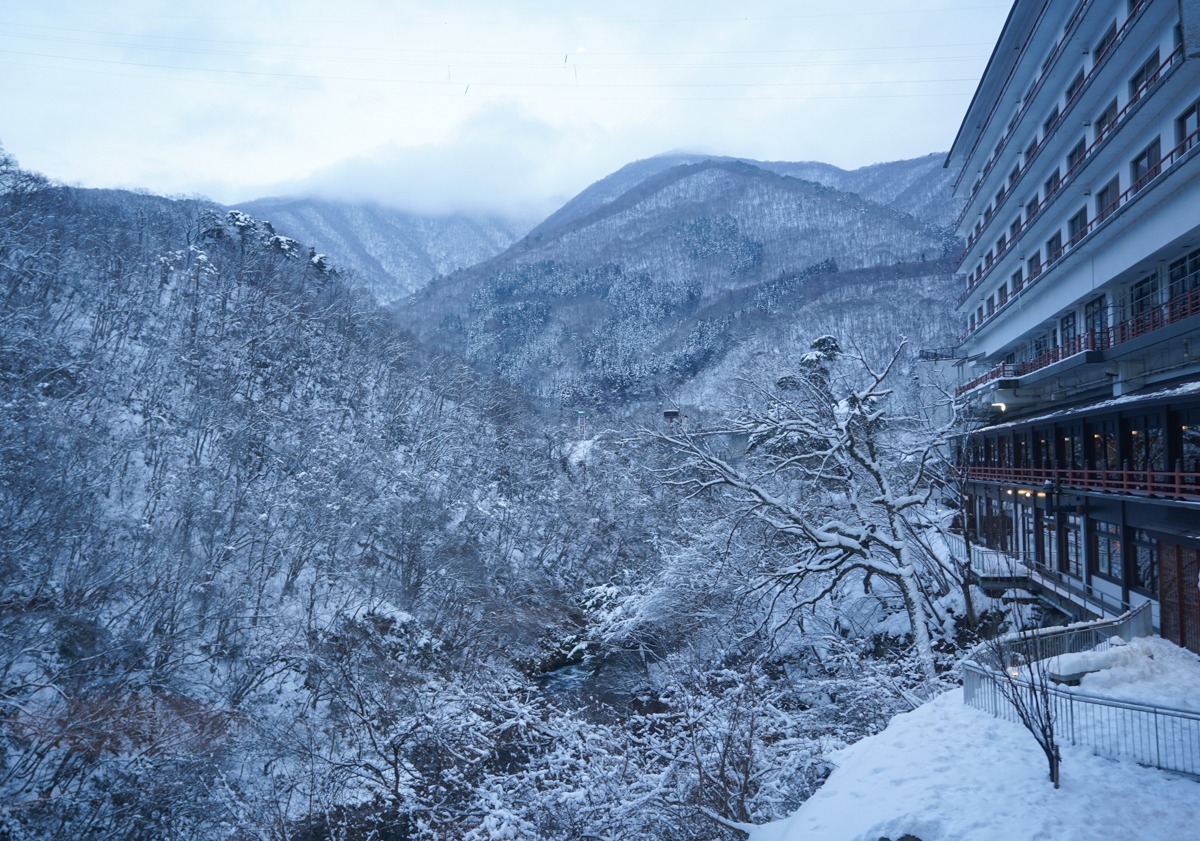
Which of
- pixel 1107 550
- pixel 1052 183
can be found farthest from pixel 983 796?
pixel 1052 183

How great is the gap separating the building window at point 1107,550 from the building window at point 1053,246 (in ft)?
36.5

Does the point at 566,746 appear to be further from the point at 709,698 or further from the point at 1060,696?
the point at 1060,696

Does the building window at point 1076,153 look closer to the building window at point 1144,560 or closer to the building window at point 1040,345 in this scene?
the building window at point 1040,345

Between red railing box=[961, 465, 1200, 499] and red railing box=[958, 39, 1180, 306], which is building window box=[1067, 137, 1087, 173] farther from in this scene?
red railing box=[961, 465, 1200, 499]

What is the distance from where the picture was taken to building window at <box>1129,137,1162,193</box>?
1609cm

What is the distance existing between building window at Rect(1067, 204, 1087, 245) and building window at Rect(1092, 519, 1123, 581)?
30.6 feet

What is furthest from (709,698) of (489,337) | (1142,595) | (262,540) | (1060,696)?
(489,337)

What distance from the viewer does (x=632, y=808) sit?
10.0 metres

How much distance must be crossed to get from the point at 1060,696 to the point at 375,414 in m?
35.3

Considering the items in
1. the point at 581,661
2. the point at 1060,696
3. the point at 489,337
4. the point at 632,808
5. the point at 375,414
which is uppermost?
the point at 489,337

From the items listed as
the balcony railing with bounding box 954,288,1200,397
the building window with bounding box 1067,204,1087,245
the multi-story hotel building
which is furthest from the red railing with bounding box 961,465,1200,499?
the building window with bounding box 1067,204,1087,245

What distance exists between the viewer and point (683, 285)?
11450 centimetres

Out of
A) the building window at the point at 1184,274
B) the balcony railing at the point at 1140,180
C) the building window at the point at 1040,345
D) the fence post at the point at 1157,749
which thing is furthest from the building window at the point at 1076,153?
the fence post at the point at 1157,749

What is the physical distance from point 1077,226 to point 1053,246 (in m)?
2.41
